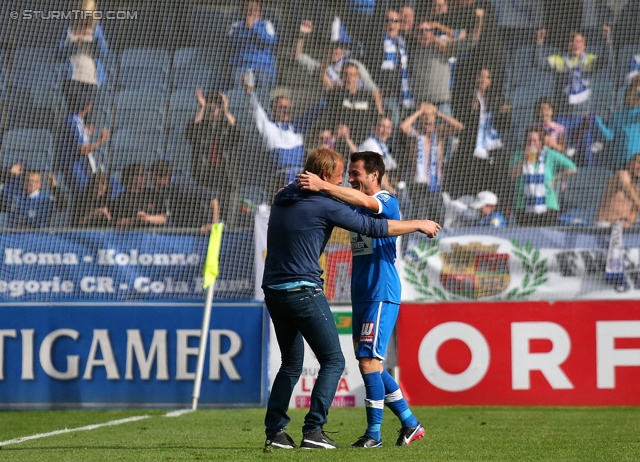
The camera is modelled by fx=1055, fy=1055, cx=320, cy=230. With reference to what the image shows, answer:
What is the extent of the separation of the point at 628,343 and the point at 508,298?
1.29 meters

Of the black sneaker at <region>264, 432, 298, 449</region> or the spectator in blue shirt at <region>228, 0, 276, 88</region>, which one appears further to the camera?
the spectator in blue shirt at <region>228, 0, 276, 88</region>

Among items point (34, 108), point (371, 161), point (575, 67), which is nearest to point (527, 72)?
point (575, 67)

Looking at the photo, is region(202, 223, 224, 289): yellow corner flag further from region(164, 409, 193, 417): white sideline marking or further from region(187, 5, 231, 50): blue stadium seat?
region(187, 5, 231, 50): blue stadium seat

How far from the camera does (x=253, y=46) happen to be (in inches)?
536

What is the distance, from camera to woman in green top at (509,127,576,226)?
1194cm

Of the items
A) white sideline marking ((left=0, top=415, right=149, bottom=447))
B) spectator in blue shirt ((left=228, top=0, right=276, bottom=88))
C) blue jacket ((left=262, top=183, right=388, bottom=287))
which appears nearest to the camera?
blue jacket ((left=262, top=183, right=388, bottom=287))

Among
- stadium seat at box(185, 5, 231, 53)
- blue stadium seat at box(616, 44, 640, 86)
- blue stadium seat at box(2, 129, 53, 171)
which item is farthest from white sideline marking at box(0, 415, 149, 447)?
blue stadium seat at box(616, 44, 640, 86)

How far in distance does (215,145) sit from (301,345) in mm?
6708

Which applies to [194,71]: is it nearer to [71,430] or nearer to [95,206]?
[95,206]

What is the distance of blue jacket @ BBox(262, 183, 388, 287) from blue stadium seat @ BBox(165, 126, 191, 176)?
649cm

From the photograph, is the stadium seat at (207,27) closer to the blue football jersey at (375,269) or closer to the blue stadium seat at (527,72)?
the blue stadium seat at (527,72)

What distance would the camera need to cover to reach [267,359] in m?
11.1

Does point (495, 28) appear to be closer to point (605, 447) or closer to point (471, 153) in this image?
point (471, 153)

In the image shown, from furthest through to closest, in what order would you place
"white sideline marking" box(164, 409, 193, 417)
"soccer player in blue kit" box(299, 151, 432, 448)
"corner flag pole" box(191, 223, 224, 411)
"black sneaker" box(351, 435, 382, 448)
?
"corner flag pole" box(191, 223, 224, 411) → "white sideline marking" box(164, 409, 193, 417) → "soccer player in blue kit" box(299, 151, 432, 448) → "black sneaker" box(351, 435, 382, 448)
